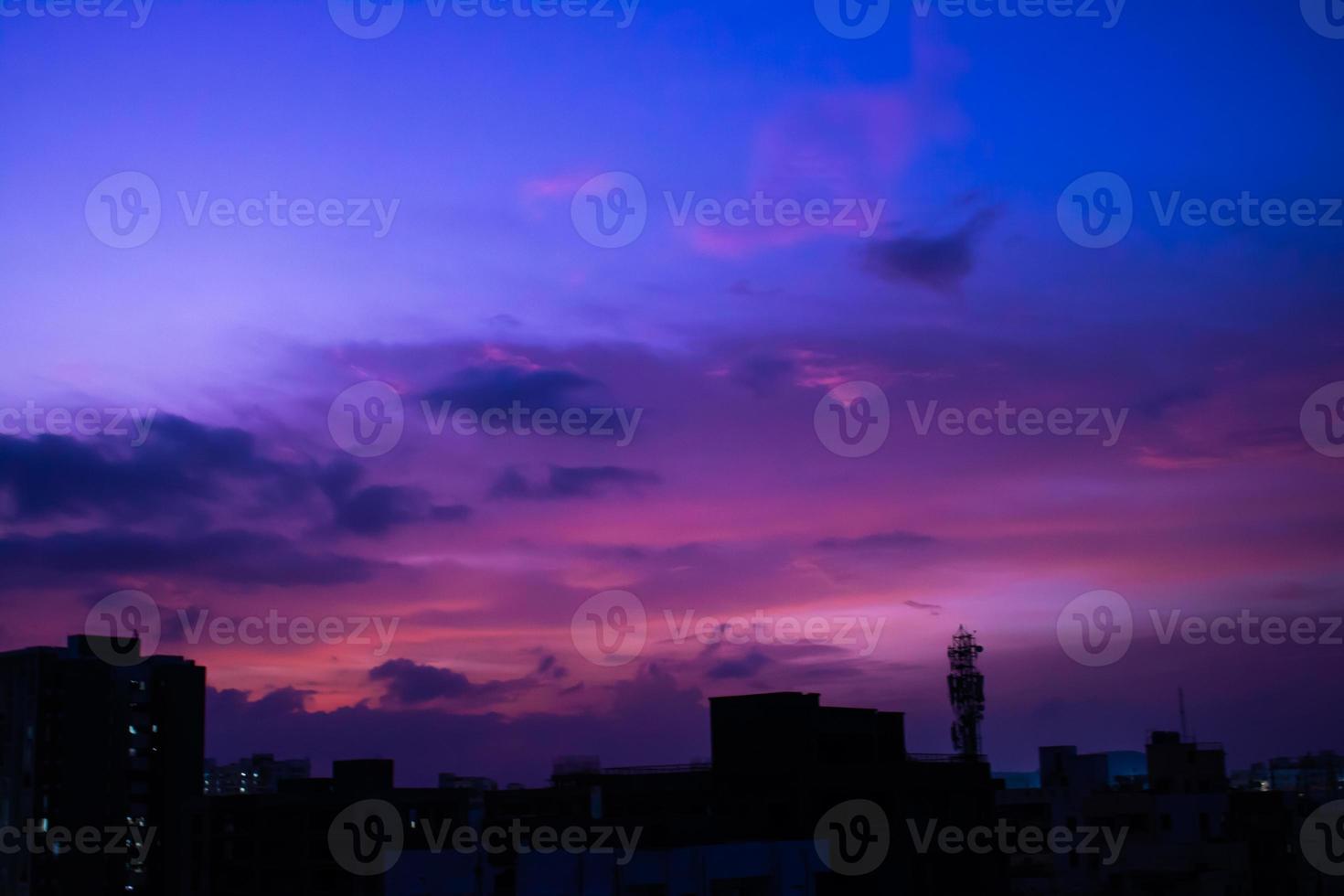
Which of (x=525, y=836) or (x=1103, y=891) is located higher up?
(x=525, y=836)

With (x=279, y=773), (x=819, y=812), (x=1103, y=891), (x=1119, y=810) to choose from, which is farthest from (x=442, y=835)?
(x=279, y=773)

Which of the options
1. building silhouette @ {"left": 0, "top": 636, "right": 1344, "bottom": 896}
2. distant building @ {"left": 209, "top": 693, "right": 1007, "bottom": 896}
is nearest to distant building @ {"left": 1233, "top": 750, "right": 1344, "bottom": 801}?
building silhouette @ {"left": 0, "top": 636, "right": 1344, "bottom": 896}

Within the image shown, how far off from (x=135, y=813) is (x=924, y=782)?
55.1m

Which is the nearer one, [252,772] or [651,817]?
[651,817]

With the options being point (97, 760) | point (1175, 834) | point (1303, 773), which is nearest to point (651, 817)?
point (1175, 834)

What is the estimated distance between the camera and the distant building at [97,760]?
78.6 m

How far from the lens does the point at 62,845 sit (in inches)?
3098

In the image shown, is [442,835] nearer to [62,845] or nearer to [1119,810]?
[62,845]

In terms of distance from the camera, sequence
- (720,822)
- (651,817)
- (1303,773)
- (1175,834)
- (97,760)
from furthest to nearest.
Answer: (1303,773), (97,760), (1175,834), (720,822), (651,817)

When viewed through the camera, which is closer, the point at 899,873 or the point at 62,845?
the point at 899,873

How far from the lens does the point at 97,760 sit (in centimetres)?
8175

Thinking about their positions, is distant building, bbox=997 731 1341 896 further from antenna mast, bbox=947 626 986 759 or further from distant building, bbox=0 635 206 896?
distant building, bbox=0 635 206 896

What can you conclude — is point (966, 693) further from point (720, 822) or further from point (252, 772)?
point (252, 772)

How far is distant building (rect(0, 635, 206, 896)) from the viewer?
258 ft
